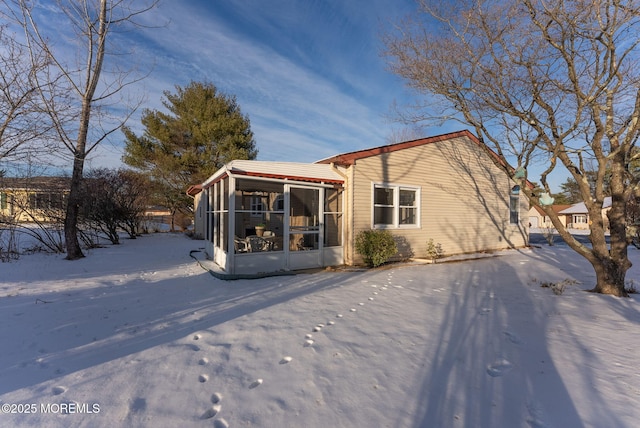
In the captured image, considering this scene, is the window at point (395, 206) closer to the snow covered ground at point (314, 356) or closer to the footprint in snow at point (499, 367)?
the snow covered ground at point (314, 356)

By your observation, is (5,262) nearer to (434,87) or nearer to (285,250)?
(285,250)

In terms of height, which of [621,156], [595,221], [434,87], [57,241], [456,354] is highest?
[434,87]

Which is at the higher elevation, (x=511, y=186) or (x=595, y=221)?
(x=511, y=186)

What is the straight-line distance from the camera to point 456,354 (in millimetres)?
2979

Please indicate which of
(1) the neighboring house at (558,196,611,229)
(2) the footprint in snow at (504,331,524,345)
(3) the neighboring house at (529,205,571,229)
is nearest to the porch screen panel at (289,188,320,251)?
(2) the footprint in snow at (504,331,524,345)

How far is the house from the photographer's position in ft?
23.0

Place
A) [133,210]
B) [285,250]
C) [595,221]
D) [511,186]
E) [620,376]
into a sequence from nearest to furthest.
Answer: [620,376]
[595,221]
[285,250]
[511,186]
[133,210]

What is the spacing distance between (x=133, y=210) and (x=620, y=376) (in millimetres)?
17225

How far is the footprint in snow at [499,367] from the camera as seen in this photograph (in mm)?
2621

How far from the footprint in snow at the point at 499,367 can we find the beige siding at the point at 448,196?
5.31 m

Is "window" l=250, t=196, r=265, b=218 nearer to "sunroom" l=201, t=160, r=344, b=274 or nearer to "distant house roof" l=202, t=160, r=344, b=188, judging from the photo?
"sunroom" l=201, t=160, r=344, b=274

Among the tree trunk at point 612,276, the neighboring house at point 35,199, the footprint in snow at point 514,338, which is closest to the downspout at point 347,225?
the footprint in snow at point 514,338

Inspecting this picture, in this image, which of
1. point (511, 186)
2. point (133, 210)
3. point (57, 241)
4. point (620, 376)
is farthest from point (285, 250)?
point (133, 210)

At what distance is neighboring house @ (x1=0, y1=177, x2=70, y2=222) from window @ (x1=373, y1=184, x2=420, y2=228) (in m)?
10.1
